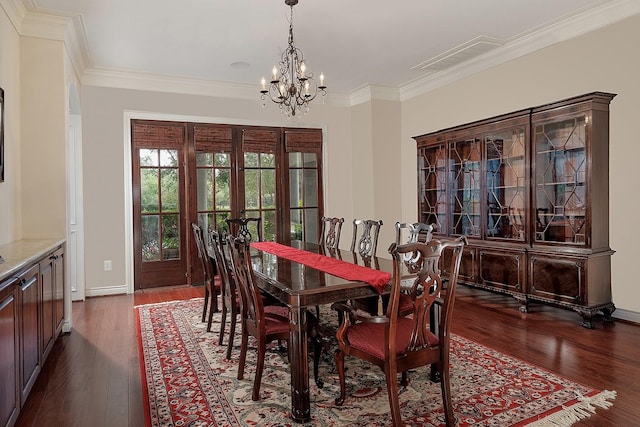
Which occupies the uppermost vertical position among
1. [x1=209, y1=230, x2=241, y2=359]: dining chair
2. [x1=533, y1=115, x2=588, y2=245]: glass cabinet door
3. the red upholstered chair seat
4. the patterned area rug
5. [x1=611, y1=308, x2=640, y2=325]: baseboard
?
[x1=533, y1=115, x2=588, y2=245]: glass cabinet door

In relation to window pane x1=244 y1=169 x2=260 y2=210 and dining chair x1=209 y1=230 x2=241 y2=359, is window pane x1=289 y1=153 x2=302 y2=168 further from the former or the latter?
dining chair x1=209 y1=230 x2=241 y2=359

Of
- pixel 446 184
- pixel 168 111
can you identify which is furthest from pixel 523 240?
pixel 168 111

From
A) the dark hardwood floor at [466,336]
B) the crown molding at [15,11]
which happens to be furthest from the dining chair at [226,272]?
the crown molding at [15,11]

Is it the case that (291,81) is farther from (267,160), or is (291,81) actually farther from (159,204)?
(159,204)

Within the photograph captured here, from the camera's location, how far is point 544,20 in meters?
4.11

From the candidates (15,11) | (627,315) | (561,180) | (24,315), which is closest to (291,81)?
(15,11)

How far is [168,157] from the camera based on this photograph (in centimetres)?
564

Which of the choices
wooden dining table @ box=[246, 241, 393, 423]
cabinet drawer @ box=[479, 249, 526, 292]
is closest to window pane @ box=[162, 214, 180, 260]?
wooden dining table @ box=[246, 241, 393, 423]

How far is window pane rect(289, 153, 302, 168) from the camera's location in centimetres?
644

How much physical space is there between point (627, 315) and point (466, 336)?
62.5 inches

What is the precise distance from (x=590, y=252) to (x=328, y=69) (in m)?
3.61

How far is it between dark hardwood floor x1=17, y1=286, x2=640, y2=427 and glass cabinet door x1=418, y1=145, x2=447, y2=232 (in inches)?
51.3

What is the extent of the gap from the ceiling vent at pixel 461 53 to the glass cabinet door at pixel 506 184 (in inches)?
38.8

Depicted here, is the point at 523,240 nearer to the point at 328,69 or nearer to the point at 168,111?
the point at 328,69
